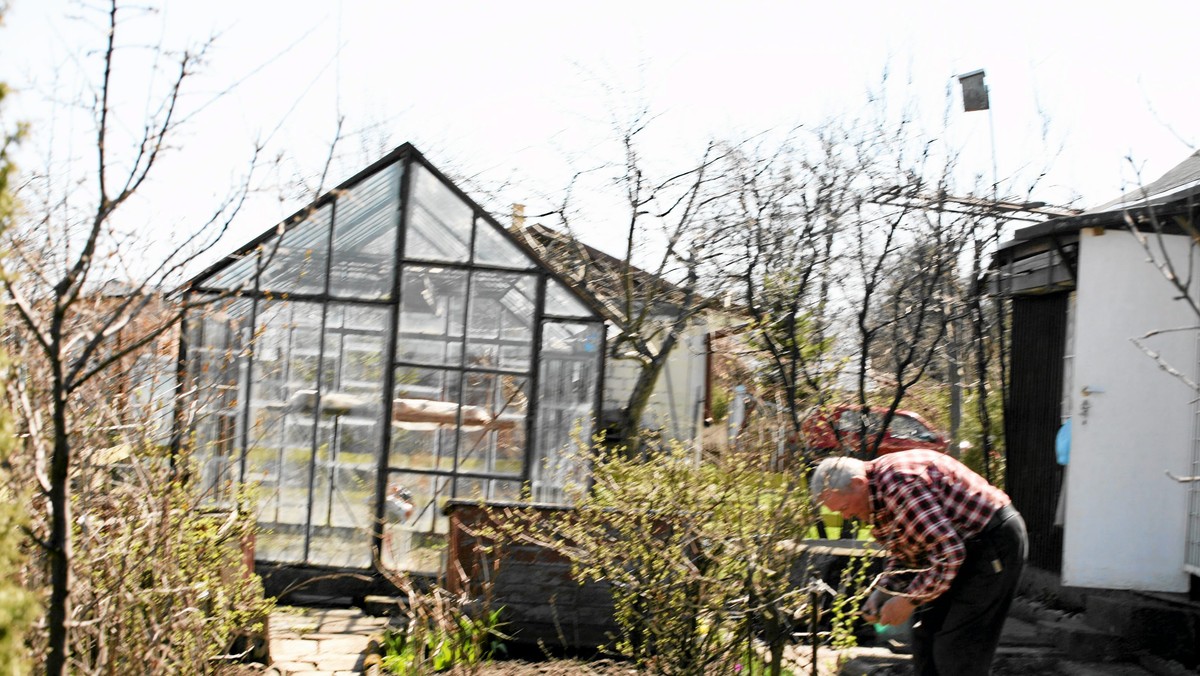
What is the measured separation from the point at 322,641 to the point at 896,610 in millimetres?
5015

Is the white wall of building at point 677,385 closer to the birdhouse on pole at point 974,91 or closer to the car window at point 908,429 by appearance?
the car window at point 908,429

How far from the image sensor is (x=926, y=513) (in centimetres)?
464

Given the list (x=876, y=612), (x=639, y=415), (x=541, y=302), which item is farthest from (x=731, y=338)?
(x=876, y=612)

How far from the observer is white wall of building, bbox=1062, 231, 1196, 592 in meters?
6.83

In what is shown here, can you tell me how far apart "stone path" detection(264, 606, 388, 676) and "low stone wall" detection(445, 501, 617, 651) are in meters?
0.86

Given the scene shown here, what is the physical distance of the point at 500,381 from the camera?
1030 centimetres

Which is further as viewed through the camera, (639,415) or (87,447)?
(639,415)

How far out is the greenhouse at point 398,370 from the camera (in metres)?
10.1

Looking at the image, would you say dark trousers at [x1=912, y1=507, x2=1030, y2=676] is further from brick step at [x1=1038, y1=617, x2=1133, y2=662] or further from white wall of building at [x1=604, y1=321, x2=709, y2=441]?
white wall of building at [x1=604, y1=321, x2=709, y2=441]

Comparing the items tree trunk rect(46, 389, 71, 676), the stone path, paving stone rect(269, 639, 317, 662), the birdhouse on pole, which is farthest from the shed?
tree trunk rect(46, 389, 71, 676)

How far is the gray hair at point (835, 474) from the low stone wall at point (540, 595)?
2.89 meters

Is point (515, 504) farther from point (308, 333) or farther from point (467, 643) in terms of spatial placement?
point (308, 333)

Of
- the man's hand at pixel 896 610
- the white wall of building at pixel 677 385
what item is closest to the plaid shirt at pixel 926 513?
the man's hand at pixel 896 610

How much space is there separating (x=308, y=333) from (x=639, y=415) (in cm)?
571
